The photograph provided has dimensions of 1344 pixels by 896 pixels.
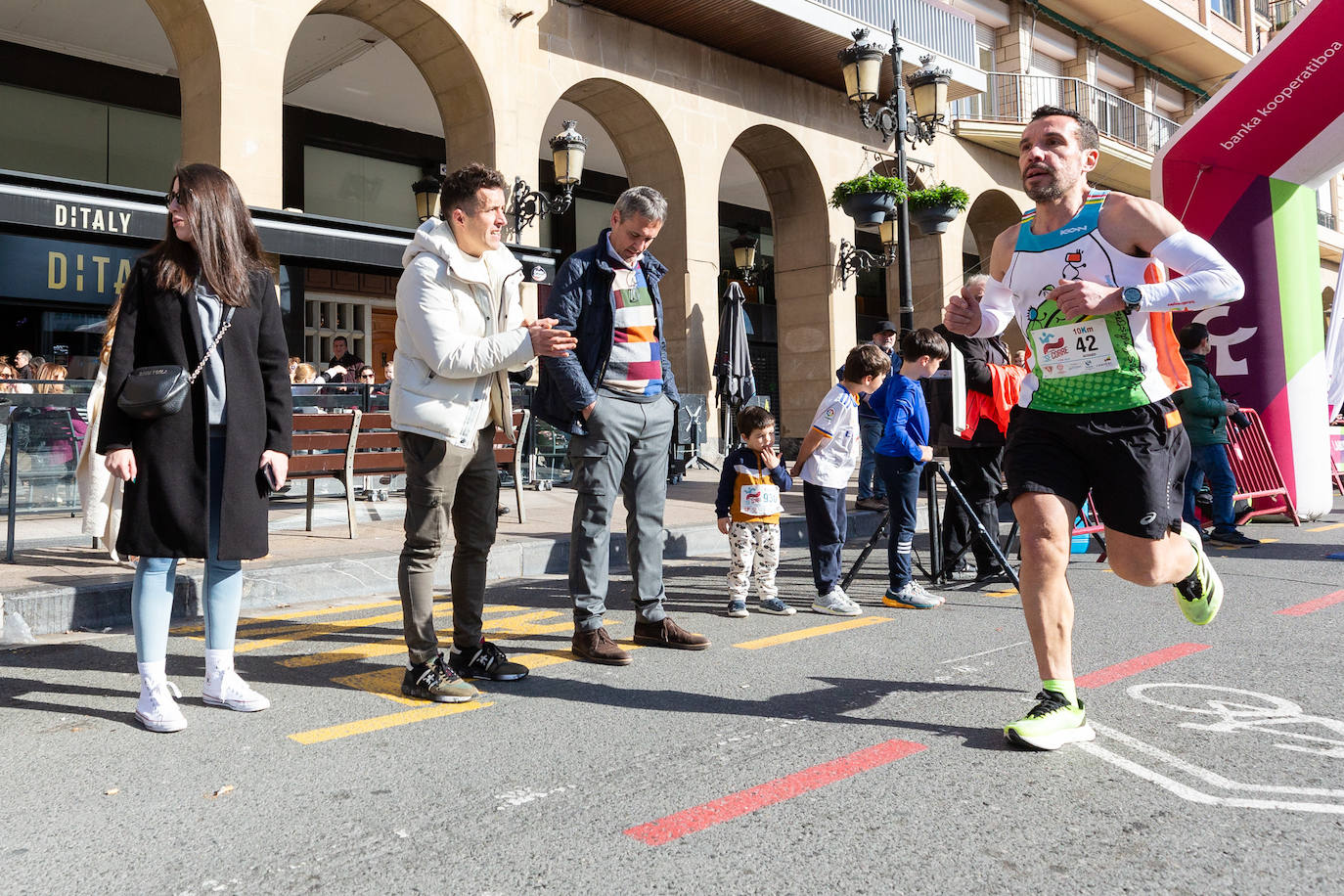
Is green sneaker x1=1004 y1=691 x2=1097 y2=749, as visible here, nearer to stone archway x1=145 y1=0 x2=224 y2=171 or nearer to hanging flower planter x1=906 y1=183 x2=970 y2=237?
hanging flower planter x1=906 y1=183 x2=970 y2=237

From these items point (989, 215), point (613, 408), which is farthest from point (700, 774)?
point (989, 215)

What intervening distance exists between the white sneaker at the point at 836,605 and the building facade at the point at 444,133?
8718 mm

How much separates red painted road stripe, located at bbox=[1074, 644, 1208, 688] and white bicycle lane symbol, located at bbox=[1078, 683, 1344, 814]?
151 millimetres

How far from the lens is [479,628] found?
4.03 m

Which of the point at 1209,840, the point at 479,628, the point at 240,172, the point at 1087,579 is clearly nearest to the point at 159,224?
the point at 240,172

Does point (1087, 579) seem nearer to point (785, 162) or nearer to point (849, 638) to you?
point (849, 638)

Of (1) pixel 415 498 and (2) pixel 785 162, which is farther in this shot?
(2) pixel 785 162

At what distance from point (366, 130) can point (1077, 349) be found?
16900 millimetres

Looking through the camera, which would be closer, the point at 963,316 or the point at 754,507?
the point at 963,316

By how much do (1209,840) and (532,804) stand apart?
160 centimetres

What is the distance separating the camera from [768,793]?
2648 millimetres

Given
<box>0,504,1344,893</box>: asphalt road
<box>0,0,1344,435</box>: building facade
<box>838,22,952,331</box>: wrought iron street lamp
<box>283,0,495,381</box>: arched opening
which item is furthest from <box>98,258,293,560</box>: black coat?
<box>283,0,495,381</box>: arched opening

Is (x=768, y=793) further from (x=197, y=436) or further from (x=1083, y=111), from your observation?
(x=1083, y=111)

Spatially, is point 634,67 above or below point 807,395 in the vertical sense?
above
